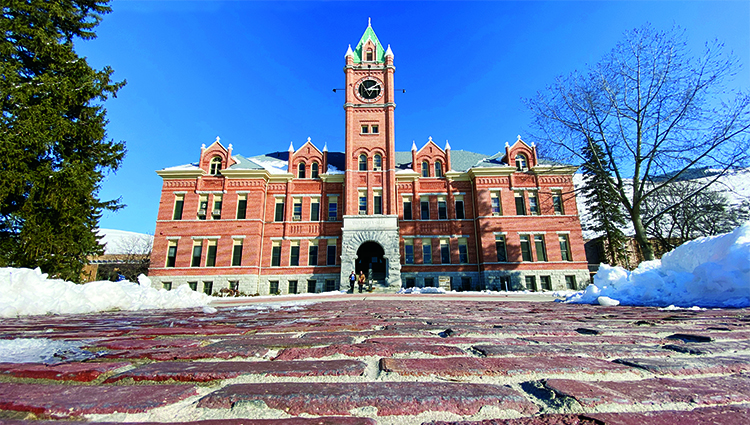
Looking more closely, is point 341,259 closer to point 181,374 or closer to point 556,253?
point 556,253

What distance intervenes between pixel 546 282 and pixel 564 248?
10.8ft

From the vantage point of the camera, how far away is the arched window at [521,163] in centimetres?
2709

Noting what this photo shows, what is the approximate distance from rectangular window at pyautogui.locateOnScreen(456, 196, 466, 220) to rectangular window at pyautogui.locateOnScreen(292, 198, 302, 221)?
44.2 feet

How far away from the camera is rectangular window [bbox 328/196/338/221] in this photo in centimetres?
2622

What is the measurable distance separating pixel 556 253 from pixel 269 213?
23.9 m

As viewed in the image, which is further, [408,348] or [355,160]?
[355,160]

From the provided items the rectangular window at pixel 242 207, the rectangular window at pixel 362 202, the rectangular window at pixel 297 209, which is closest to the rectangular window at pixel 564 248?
the rectangular window at pixel 362 202

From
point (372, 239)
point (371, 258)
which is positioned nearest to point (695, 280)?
point (372, 239)

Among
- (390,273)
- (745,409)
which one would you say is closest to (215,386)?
(745,409)

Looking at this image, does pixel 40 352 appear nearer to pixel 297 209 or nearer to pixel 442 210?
pixel 297 209

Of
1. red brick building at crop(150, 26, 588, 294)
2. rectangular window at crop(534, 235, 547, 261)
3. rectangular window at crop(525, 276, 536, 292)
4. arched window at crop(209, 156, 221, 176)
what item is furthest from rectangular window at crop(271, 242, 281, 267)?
rectangular window at crop(534, 235, 547, 261)

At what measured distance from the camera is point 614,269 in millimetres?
8844

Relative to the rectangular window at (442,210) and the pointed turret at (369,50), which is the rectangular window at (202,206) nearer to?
the pointed turret at (369,50)

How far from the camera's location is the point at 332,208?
26.4m
